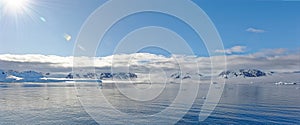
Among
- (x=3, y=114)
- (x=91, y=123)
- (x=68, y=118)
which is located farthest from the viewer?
(x=3, y=114)

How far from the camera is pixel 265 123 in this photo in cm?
4862

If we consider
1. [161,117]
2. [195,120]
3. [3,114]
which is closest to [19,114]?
[3,114]

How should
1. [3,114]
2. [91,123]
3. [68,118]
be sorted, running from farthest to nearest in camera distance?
[3,114], [68,118], [91,123]

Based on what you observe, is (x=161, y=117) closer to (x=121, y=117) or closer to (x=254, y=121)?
(x=121, y=117)

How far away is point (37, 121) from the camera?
4806 cm

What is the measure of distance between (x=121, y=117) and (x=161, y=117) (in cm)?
892

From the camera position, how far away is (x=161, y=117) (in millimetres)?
54219

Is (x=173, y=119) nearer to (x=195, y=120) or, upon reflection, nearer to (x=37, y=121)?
(x=195, y=120)

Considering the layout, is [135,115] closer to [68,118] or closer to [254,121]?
[68,118]

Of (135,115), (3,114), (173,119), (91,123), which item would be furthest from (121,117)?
(3,114)

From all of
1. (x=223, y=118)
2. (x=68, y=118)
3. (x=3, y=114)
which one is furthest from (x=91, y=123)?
(x=223, y=118)

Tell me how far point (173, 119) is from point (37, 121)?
27.5 metres

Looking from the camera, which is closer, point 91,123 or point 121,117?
point 91,123

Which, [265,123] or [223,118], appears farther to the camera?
[223,118]
